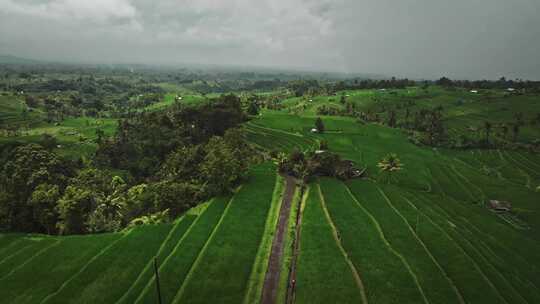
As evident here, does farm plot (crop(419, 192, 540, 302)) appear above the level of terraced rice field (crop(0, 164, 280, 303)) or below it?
above

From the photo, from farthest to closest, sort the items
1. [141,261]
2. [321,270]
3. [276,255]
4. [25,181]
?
[25,181], [276,255], [141,261], [321,270]

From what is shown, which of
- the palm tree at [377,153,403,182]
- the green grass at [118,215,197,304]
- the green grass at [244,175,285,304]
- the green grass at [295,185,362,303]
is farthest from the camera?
the palm tree at [377,153,403,182]

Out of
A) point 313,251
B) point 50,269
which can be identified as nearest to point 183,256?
point 50,269

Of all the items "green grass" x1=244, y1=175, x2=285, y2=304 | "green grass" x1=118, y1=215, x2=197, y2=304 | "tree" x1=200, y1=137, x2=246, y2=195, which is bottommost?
"green grass" x1=118, y1=215, x2=197, y2=304

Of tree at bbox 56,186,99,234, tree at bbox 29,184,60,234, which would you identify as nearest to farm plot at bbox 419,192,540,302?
tree at bbox 56,186,99,234

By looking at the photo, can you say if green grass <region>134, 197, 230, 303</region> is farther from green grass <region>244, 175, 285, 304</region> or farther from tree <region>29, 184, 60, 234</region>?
tree <region>29, 184, 60, 234</region>

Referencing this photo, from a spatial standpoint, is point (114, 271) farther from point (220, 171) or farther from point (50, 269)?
point (220, 171)

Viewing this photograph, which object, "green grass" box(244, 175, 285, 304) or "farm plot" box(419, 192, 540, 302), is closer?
"green grass" box(244, 175, 285, 304)

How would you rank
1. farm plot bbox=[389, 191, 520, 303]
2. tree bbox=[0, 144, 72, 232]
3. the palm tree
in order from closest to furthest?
farm plot bbox=[389, 191, 520, 303]
tree bbox=[0, 144, 72, 232]
the palm tree
